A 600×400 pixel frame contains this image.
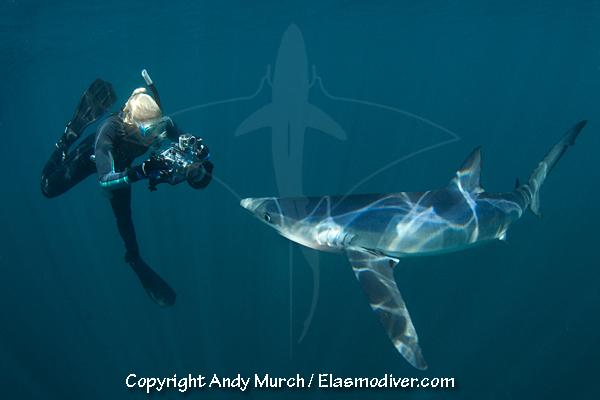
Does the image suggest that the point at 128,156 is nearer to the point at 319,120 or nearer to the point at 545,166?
the point at 319,120

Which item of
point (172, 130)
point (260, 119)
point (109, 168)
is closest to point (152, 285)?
point (109, 168)

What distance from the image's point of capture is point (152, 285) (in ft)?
21.9

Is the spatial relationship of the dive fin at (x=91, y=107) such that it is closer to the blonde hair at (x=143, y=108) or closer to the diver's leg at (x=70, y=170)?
the diver's leg at (x=70, y=170)

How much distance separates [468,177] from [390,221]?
1.37 meters

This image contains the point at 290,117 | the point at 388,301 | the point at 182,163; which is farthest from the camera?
the point at 290,117

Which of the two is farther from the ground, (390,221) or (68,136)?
(68,136)

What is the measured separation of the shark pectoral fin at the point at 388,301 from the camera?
10.2 feet

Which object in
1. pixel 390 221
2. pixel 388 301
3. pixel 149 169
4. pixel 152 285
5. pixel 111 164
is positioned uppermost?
pixel 111 164

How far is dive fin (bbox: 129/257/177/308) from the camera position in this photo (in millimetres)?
6660

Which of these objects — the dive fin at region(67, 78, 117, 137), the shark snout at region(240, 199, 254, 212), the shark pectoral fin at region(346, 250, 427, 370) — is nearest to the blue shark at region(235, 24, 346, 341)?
the dive fin at region(67, 78, 117, 137)

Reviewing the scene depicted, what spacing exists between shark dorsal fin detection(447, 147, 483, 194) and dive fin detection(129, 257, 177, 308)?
592 centimetres

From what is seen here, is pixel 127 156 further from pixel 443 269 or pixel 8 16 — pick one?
pixel 8 16

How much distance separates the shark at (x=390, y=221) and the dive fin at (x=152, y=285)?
3.52 m

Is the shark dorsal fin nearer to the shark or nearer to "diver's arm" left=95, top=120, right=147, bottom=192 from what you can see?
the shark
